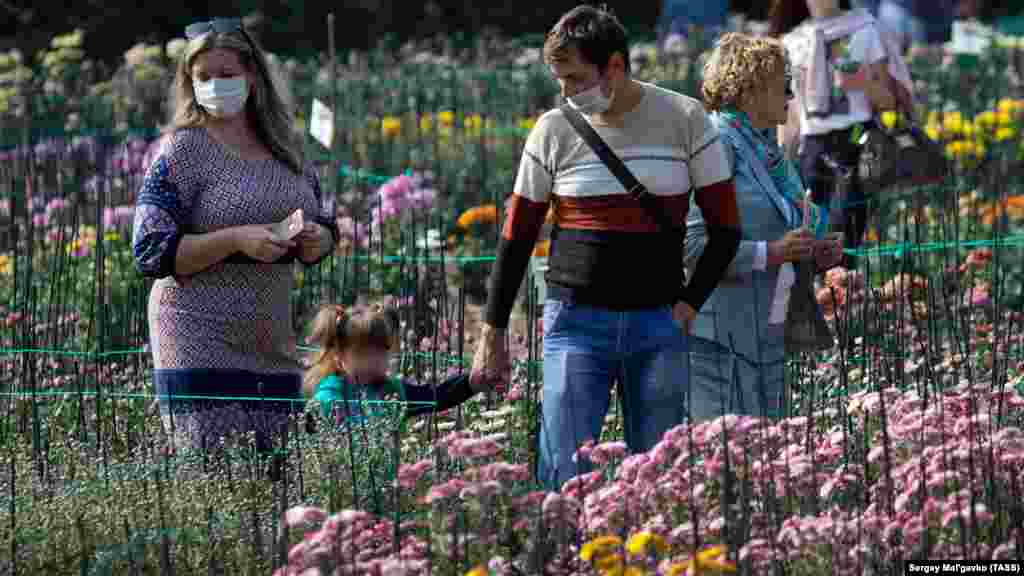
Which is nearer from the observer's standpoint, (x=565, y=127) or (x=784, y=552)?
(x=784, y=552)

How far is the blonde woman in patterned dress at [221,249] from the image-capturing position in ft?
14.9

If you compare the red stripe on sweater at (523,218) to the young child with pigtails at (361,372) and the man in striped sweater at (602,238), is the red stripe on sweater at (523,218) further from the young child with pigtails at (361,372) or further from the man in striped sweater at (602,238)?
the young child with pigtails at (361,372)

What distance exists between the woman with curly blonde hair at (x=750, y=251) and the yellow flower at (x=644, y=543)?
1.06 metres

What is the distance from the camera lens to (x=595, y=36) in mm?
4160

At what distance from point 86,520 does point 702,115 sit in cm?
162

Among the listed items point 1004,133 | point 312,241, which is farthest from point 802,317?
point 1004,133

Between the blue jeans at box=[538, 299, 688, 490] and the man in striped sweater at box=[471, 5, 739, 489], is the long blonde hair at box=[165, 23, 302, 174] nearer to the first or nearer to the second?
the man in striped sweater at box=[471, 5, 739, 489]

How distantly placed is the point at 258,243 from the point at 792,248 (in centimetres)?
127

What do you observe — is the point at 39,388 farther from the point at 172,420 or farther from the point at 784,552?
the point at 784,552

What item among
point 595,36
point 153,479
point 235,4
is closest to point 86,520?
point 153,479

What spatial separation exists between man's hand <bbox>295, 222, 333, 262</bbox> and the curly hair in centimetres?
101

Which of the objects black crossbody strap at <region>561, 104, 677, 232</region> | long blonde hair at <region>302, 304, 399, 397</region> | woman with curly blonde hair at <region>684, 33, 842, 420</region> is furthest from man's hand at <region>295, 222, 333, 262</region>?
woman with curly blonde hair at <region>684, 33, 842, 420</region>

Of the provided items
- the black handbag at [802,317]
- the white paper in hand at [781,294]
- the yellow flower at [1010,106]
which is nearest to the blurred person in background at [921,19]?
the yellow flower at [1010,106]

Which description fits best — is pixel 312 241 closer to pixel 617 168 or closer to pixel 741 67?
pixel 617 168
